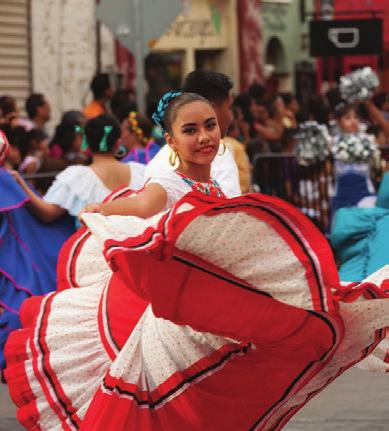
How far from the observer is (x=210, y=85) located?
6.09 meters

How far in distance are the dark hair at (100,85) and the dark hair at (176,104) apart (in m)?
7.62

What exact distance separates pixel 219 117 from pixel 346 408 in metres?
1.86

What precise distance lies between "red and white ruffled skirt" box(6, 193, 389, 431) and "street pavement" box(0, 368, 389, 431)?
1779 millimetres

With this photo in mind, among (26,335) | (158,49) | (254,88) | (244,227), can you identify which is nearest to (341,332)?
(244,227)

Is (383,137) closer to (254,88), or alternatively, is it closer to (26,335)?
(254,88)

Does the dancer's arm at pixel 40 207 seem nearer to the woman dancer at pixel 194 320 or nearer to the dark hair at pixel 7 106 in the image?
the woman dancer at pixel 194 320

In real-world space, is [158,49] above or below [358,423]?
above

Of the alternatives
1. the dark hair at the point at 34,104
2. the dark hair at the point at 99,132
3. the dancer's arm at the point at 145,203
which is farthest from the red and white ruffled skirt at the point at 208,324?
the dark hair at the point at 34,104

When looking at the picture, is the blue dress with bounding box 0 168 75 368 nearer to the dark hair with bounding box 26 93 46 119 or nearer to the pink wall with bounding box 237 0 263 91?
the dark hair with bounding box 26 93 46 119

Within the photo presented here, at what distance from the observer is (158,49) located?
27547 mm

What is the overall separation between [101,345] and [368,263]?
226cm

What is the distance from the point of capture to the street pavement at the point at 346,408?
665 cm

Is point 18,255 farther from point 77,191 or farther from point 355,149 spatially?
point 355,149

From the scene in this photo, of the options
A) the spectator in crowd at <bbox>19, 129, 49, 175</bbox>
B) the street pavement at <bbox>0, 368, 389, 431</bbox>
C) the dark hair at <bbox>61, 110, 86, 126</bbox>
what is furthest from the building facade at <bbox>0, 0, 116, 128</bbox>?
the street pavement at <bbox>0, 368, 389, 431</bbox>
